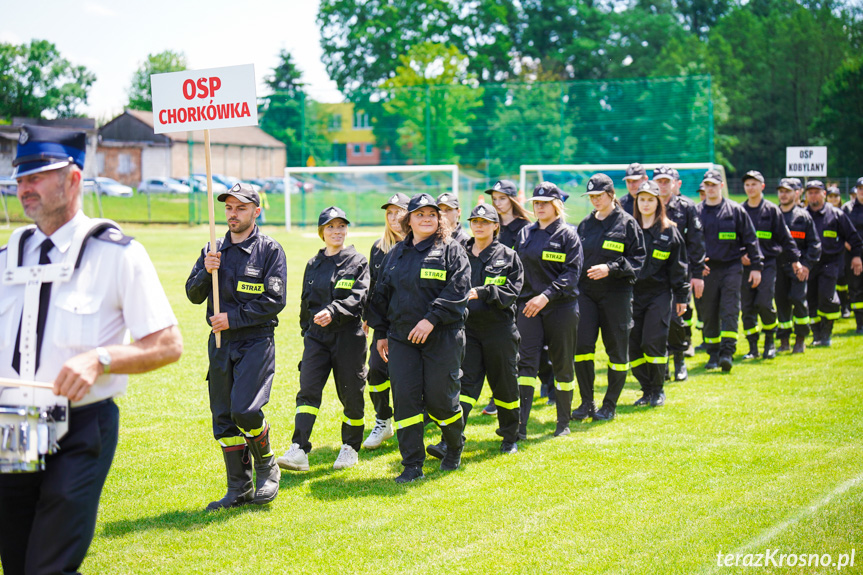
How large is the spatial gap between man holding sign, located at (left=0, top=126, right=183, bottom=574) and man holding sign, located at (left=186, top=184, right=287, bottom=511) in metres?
2.34

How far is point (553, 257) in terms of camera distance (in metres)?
7.66

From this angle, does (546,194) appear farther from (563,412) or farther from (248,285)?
(248,285)

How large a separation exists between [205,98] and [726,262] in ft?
23.7

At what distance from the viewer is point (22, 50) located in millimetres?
76688

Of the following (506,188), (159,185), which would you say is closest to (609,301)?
(506,188)

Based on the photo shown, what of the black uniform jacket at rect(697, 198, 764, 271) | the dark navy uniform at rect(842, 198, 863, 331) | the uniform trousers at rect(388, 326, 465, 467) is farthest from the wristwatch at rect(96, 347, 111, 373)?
the dark navy uniform at rect(842, 198, 863, 331)

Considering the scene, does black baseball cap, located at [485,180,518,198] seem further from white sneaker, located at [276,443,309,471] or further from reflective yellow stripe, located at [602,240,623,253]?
white sneaker, located at [276,443,309,471]

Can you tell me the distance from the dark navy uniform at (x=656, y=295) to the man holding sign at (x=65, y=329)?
658cm

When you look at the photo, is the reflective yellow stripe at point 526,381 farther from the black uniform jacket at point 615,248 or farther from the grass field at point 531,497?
the black uniform jacket at point 615,248

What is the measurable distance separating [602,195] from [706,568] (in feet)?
14.4

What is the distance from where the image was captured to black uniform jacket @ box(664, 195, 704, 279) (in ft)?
32.9

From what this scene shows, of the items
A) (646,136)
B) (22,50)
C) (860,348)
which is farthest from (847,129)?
(22,50)

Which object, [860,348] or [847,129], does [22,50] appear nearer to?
[847,129]

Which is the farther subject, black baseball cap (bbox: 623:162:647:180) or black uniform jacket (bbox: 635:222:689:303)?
black baseball cap (bbox: 623:162:647:180)
